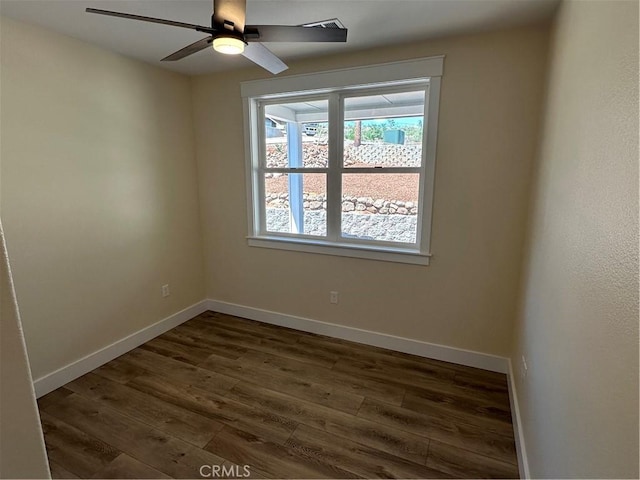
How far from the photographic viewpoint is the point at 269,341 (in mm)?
3105

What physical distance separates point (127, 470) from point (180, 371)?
35.4 inches

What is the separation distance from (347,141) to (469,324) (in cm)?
185

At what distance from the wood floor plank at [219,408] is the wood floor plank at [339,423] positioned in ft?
0.23

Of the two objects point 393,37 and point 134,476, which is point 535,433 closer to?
point 134,476

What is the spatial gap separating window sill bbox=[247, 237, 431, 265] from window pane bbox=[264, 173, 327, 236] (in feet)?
0.47

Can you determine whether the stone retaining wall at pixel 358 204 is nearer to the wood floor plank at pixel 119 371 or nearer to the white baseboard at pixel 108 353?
the white baseboard at pixel 108 353

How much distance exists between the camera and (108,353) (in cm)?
278

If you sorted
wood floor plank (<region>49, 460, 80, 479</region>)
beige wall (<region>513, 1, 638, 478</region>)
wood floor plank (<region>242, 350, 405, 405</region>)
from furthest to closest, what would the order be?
wood floor plank (<region>242, 350, 405, 405</region>)
wood floor plank (<region>49, 460, 80, 479</region>)
beige wall (<region>513, 1, 638, 478</region>)

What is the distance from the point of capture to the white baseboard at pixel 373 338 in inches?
104

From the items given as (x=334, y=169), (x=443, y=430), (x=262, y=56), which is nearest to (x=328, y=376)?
(x=443, y=430)

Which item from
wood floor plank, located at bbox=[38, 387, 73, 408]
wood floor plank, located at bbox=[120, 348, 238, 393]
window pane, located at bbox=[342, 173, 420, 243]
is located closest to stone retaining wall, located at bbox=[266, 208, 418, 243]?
window pane, located at bbox=[342, 173, 420, 243]

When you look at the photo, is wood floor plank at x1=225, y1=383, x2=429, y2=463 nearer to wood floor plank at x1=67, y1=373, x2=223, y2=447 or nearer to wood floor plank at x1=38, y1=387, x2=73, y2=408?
wood floor plank at x1=67, y1=373, x2=223, y2=447

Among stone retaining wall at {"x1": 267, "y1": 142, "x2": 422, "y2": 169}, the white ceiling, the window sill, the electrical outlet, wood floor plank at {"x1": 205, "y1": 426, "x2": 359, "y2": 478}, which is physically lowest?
wood floor plank at {"x1": 205, "y1": 426, "x2": 359, "y2": 478}

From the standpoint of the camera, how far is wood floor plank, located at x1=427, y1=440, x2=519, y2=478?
5.67 feet
